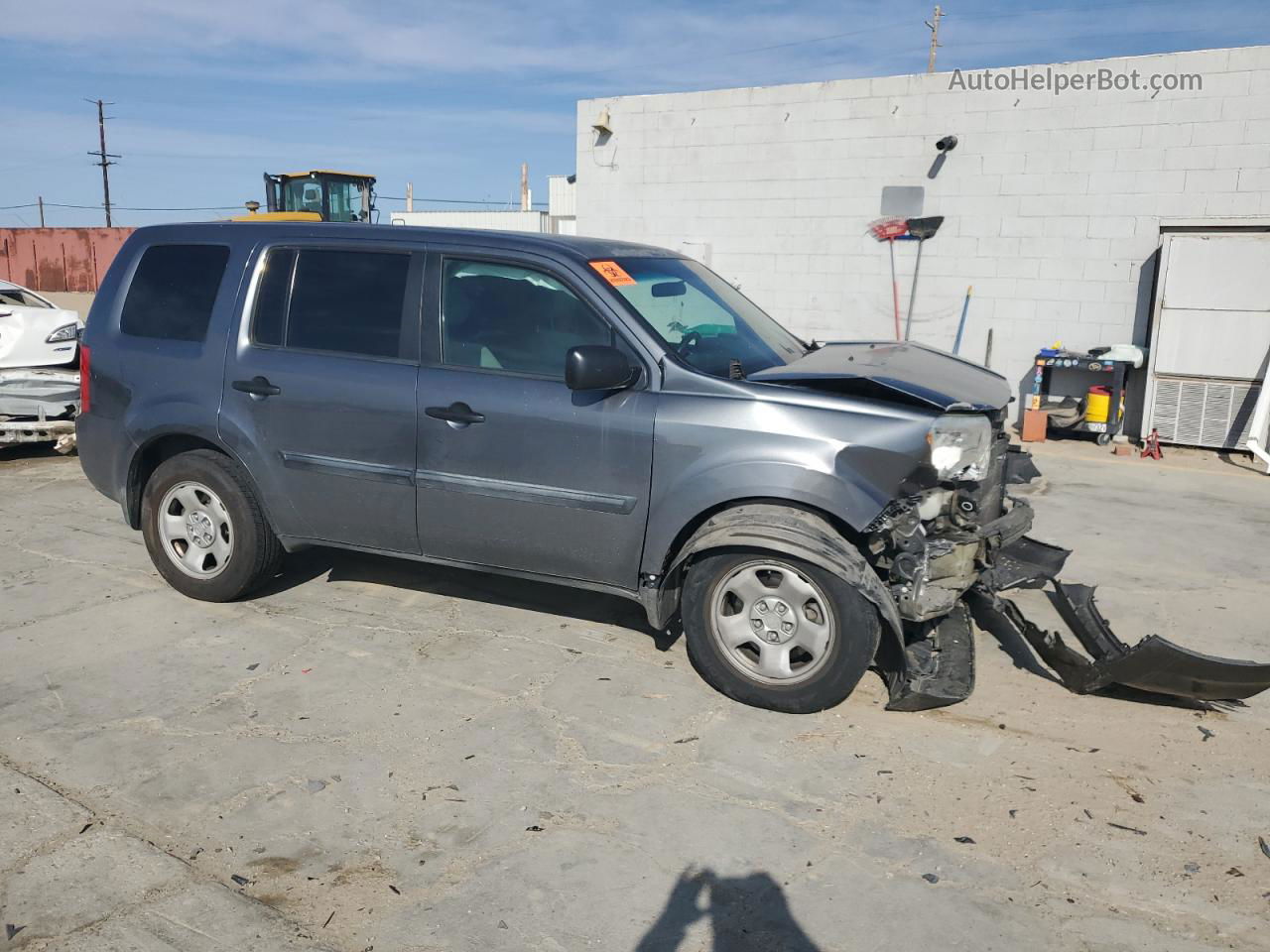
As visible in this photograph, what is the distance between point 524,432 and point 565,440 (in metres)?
0.20

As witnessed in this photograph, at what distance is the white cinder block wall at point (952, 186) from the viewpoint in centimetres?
1109

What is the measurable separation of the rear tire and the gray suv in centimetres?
1

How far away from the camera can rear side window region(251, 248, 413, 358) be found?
188 inches

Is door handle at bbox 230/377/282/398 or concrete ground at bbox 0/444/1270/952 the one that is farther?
door handle at bbox 230/377/282/398

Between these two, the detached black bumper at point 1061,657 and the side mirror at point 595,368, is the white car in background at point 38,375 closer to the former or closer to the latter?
the side mirror at point 595,368

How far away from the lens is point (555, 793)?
3607 millimetres

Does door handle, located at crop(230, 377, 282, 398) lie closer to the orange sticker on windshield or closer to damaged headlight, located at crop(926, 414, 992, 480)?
the orange sticker on windshield

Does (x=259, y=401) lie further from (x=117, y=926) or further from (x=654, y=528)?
(x=117, y=926)

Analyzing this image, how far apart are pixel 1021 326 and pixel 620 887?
10893mm

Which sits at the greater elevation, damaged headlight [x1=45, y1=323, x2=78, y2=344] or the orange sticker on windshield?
the orange sticker on windshield

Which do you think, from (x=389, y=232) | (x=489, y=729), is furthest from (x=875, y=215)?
(x=489, y=729)

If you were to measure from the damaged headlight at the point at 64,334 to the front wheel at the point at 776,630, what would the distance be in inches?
292

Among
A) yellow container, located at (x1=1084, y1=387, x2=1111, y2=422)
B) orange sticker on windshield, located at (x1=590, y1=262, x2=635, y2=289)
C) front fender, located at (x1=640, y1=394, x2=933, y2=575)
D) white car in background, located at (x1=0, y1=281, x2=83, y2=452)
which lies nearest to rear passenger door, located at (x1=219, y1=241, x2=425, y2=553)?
orange sticker on windshield, located at (x1=590, y1=262, x2=635, y2=289)

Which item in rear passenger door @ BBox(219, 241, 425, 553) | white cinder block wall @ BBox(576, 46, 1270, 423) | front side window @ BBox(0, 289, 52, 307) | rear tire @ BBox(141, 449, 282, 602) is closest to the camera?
rear passenger door @ BBox(219, 241, 425, 553)
